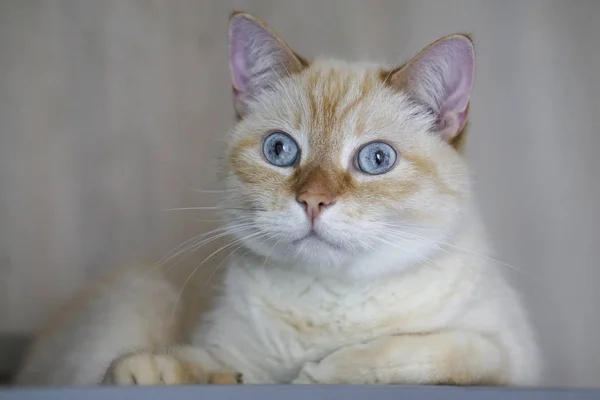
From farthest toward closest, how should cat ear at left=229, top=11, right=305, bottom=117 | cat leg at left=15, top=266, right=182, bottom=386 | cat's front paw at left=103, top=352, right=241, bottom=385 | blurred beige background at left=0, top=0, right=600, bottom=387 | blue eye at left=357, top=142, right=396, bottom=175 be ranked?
blurred beige background at left=0, top=0, right=600, bottom=387 < cat leg at left=15, top=266, right=182, bottom=386 < cat ear at left=229, top=11, right=305, bottom=117 < blue eye at left=357, top=142, right=396, bottom=175 < cat's front paw at left=103, top=352, right=241, bottom=385

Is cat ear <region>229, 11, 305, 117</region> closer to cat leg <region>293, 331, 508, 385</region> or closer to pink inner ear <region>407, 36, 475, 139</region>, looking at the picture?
pink inner ear <region>407, 36, 475, 139</region>

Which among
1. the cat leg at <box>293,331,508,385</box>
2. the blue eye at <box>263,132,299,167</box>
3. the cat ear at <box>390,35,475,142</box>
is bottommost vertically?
the cat leg at <box>293,331,508,385</box>

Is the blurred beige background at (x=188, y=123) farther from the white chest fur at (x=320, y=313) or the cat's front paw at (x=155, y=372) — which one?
the cat's front paw at (x=155, y=372)

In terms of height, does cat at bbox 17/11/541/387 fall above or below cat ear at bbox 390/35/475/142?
below

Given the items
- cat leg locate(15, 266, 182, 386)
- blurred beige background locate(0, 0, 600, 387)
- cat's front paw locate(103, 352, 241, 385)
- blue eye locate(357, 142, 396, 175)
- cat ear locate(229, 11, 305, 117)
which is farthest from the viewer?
blurred beige background locate(0, 0, 600, 387)

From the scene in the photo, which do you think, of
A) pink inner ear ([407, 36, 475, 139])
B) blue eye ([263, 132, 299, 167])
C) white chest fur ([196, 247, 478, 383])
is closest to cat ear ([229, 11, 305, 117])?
blue eye ([263, 132, 299, 167])

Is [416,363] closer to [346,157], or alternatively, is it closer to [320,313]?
[320,313]

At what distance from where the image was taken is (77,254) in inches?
95.3

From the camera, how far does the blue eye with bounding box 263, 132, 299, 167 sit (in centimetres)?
156

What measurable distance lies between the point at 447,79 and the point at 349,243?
409 mm

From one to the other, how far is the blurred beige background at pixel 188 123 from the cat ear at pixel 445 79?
75cm

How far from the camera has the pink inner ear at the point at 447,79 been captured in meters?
1.52

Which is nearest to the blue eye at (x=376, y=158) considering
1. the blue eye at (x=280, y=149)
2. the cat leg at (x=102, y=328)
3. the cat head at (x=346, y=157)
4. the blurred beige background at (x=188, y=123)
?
the cat head at (x=346, y=157)

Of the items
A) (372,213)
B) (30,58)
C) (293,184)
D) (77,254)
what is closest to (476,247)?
(372,213)
